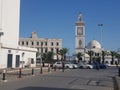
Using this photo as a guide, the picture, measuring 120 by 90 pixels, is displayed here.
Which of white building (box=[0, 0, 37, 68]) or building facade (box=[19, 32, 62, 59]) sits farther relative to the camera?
building facade (box=[19, 32, 62, 59])

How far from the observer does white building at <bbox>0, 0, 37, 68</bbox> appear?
66250mm

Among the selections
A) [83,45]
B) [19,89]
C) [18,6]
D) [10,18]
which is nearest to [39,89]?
[19,89]

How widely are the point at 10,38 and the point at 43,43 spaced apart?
288 ft

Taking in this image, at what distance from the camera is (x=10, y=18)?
242 ft

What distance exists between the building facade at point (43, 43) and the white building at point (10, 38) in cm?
7849

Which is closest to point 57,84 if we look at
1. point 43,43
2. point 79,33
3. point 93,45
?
point 43,43

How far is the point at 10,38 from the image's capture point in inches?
2908

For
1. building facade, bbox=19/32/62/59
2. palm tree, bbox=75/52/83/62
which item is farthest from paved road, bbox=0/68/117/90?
building facade, bbox=19/32/62/59

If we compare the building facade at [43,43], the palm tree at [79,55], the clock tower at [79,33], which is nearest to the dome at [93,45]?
the clock tower at [79,33]

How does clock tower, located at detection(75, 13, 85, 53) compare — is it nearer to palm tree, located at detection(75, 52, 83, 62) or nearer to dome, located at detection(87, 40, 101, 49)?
dome, located at detection(87, 40, 101, 49)

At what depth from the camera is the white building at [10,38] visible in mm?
66250

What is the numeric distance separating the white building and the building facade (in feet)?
258

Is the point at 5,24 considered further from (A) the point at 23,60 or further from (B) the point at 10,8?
(A) the point at 23,60

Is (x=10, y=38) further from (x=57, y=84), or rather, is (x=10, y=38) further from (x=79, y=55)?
(x=79, y=55)
